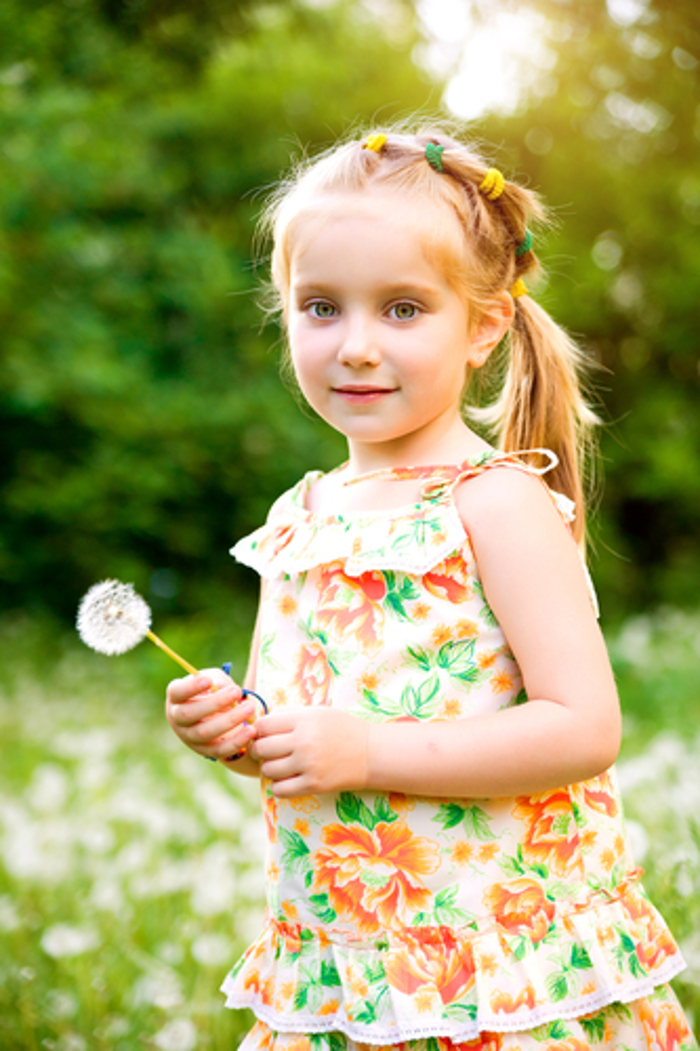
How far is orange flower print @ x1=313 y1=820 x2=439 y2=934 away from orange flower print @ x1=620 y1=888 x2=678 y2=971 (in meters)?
0.32

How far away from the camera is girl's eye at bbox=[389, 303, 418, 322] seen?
1523 mm

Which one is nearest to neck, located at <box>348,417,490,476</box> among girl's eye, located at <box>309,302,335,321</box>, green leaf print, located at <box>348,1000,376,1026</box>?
girl's eye, located at <box>309,302,335,321</box>

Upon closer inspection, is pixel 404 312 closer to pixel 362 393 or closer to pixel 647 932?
pixel 362 393

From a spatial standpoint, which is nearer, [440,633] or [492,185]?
[440,633]

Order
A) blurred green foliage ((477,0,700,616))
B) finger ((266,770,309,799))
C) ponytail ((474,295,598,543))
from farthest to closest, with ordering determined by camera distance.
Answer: blurred green foliage ((477,0,700,616)) < ponytail ((474,295,598,543)) < finger ((266,770,309,799))

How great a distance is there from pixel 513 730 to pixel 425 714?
0.14 meters

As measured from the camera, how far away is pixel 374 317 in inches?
59.5

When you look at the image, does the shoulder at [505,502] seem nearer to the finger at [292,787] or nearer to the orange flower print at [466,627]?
the orange flower print at [466,627]

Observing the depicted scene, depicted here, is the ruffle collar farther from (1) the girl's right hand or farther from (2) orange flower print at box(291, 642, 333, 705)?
(1) the girl's right hand

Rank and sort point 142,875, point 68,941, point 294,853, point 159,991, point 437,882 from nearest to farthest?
1. point 437,882
2. point 294,853
3. point 159,991
4. point 68,941
5. point 142,875

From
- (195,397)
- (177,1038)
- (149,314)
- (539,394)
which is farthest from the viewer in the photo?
(149,314)

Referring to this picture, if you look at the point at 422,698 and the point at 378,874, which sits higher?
the point at 422,698

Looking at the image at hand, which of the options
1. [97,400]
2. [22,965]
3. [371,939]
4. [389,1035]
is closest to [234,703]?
[371,939]

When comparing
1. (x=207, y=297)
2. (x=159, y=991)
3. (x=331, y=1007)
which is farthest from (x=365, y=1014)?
(x=207, y=297)
